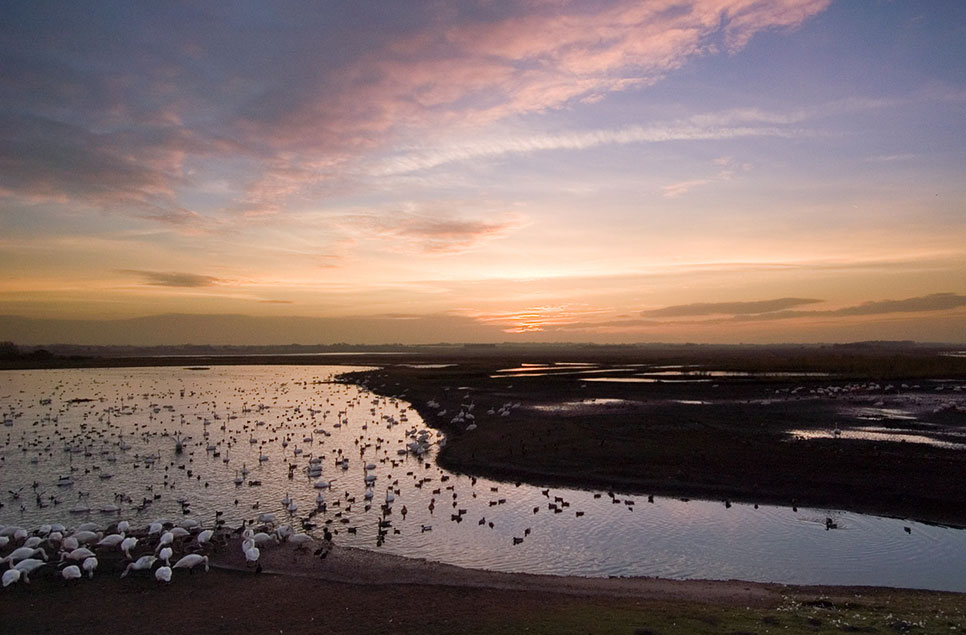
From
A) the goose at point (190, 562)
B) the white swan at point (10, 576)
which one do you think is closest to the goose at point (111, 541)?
the white swan at point (10, 576)

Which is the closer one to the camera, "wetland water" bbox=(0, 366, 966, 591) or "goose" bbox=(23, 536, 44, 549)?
"goose" bbox=(23, 536, 44, 549)

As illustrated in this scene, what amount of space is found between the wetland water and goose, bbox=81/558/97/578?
4.20 m

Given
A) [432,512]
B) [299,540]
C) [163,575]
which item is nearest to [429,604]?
[299,540]

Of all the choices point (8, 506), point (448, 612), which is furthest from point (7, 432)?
point (448, 612)

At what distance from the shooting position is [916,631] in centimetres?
924

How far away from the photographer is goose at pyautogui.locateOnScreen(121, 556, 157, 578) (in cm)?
1348

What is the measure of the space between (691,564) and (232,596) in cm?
1051

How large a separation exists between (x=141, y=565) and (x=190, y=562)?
39.4 inches

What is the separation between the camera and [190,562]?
13742 mm

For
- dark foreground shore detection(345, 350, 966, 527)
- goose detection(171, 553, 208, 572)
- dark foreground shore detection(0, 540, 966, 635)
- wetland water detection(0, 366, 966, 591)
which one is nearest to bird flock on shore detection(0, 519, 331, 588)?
goose detection(171, 553, 208, 572)

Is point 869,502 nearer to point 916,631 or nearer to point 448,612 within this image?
point 916,631

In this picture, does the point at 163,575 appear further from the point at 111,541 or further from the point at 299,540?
the point at 299,540

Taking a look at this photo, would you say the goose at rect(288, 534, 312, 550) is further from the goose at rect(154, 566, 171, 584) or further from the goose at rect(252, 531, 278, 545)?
the goose at rect(154, 566, 171, 584)

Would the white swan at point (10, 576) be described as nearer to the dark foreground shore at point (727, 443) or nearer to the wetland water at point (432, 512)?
the wetland water at point (432, 512)
